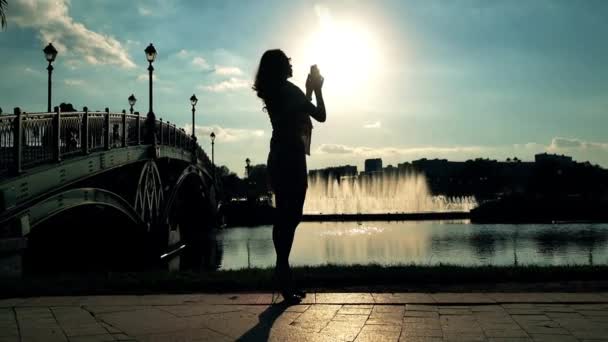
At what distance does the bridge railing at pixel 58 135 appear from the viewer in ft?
45.7

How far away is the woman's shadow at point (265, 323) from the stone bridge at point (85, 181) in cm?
945

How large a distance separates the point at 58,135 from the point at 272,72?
11850 millimetres

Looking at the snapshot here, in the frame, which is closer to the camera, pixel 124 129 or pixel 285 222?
pixel 285 222

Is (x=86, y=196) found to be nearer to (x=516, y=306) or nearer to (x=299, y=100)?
(x=299, y=100)

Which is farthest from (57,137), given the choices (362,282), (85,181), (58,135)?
(362,282)

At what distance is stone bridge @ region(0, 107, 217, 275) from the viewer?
13.9 m

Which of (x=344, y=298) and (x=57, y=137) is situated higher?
(x=57, y=137)

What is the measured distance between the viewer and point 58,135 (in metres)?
16.0

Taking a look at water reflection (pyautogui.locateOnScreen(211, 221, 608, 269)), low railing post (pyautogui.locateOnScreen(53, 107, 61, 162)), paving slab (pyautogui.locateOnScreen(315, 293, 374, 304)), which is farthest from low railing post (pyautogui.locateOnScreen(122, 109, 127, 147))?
paving slab (pyautogui.locateOnScreen(315, 293, 374, 304))

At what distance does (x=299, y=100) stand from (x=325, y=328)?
244 centimetres

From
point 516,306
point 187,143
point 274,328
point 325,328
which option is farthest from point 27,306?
point 187,143

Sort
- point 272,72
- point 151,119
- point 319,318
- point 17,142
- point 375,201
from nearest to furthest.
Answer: point 319,318
point 272,72
point 17,142
point 151,119
point 375,201

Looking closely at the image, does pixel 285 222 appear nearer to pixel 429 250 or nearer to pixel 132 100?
pixel 429 250

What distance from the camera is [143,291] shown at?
22.8 ft
